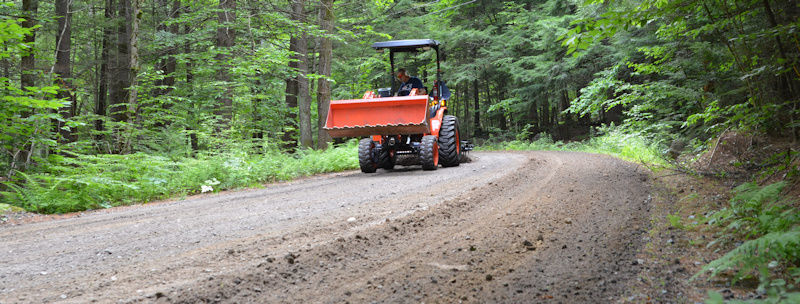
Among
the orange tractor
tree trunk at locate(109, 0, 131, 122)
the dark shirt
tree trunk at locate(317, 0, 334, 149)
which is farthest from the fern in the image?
tree trunk at locate(109, 0, 131, 122)

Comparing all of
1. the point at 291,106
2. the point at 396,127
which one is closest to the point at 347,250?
the point at 396,127

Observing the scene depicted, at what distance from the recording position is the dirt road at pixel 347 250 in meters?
2.58

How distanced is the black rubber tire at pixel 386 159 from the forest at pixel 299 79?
5.21ft

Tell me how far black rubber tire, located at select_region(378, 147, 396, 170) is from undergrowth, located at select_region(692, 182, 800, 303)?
6.87 meters

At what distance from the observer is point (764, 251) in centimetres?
234

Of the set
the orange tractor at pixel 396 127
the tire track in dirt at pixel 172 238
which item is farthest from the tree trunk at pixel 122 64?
the tire track in dirt at pixel 172 238

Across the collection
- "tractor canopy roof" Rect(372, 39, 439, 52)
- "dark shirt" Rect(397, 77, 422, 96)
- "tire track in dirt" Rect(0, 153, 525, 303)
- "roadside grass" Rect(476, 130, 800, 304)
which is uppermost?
"tractor canopy roof" Rect(372, 39, 439, 52)

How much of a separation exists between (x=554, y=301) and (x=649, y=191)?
390cm

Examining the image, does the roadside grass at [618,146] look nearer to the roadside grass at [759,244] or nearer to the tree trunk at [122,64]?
the roadside grass at [759,244]

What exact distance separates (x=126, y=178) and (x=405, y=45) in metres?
5.88

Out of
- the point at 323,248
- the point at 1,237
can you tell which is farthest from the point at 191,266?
the point at 1,237

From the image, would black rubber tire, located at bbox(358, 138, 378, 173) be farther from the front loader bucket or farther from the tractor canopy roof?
the tractor canopy roof

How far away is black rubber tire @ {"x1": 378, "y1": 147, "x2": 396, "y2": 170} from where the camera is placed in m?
9.90

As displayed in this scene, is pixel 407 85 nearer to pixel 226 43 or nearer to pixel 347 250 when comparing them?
pixel 226 43
